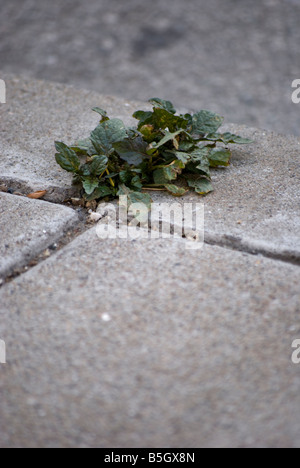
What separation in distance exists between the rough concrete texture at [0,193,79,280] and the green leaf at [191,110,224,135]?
46cm

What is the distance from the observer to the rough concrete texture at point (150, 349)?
0.78 m

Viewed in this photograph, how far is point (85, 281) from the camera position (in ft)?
3.41

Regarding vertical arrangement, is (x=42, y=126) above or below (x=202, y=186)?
above

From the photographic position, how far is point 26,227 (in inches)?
46.9

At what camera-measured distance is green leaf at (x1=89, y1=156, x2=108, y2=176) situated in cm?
130

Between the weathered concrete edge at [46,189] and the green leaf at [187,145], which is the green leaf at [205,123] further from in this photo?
the weathered concrete edge at [46,189]

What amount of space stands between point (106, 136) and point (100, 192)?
17 cm

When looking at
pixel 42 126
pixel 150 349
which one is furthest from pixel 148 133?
pixel 150 349

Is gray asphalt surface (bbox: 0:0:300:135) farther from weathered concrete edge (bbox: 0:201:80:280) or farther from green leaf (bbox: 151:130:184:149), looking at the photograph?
weathered concrete edge (bbox: 0:201:80:280)

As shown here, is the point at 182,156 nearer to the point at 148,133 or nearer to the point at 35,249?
the point at 148,133

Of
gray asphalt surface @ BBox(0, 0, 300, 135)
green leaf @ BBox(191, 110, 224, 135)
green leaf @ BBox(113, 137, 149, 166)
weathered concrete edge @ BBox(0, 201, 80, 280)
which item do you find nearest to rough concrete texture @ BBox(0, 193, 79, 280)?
weathered concrete edge @ BBox(0, 201, 80, 280)
